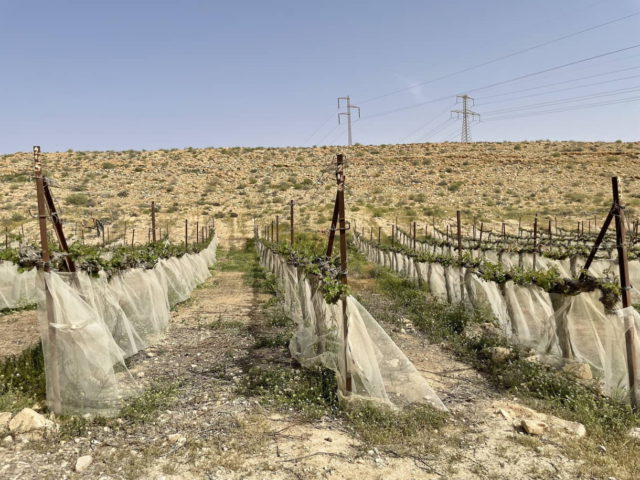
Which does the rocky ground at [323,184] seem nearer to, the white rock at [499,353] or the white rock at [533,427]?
the white rock at [499,353]

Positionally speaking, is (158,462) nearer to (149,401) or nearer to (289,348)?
(149,401)

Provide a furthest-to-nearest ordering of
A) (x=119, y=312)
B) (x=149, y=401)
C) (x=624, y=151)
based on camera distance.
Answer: (x=624, y=151)
(x=119, y=312)
(x=149, y=401)

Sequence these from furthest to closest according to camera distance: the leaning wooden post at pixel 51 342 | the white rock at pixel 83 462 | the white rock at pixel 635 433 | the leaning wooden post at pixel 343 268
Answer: the leaning wooden post at pixel 343 268
the leaning wooden post at pixel 51 342
the white rock at pixel 635 433
the white rock at pixel 83 462

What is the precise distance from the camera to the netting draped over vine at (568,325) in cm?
482

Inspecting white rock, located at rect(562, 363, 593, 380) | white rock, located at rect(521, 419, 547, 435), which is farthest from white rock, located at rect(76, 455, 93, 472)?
white rock, located at rect(562, 363, 593, 380)

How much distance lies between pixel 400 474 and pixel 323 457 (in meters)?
0.73

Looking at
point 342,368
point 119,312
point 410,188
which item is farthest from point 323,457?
point 410,188

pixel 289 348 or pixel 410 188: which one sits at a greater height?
pixel 410 188

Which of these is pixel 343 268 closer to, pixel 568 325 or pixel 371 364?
pixel 371 364

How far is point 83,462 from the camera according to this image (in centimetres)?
374

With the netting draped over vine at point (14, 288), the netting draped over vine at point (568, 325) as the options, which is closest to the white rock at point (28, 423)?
the netting draped over vine at point (568, 325)

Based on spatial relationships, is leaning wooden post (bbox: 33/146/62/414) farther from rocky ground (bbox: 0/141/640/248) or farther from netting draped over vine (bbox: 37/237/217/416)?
rocky ground (bbox: 0/141/640/248)

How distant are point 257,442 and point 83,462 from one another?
1.56 metres

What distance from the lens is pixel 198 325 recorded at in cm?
909
